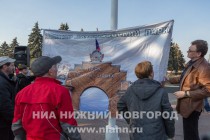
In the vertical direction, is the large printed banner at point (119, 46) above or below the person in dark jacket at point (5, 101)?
above

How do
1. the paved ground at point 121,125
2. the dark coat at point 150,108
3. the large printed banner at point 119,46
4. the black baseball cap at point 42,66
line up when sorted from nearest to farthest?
the black baseball cap at point 42,66 < the dark coat at point 150,108 < the large printed banner at point 119,46 < the paved ground at point 121,125

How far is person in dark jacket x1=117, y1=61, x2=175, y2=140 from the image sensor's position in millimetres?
3516

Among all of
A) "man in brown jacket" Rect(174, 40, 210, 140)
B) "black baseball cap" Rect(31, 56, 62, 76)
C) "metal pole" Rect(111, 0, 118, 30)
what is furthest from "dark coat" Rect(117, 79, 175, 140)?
"metal pole" Rect(111, 0, 118, 30)

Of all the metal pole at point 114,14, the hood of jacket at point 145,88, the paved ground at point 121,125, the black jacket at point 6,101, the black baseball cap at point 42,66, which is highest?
the metal pole at point 114,14

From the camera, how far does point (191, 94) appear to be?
406 cm

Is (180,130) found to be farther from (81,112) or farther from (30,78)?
(30,78)

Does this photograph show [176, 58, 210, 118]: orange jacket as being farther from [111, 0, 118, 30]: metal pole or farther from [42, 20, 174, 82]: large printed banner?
[111, 0, 118, 30]: metal pole

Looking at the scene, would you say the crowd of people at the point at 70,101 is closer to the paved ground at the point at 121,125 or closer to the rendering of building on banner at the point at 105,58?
the rendering of building on banner at the point at 105,58

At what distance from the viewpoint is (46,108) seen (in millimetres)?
2977

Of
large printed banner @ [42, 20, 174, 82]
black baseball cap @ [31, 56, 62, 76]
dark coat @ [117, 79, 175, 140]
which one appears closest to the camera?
black baseball cap @ [31, 56, 62, 76]

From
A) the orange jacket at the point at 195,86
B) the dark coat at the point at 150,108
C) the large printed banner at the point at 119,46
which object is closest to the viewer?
the dark coat at the point at 150,108

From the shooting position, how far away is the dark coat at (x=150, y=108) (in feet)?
11.5

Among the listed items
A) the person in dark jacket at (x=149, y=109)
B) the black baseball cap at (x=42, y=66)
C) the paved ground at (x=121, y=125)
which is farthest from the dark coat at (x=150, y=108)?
the paved ground at (x=121, y=125)

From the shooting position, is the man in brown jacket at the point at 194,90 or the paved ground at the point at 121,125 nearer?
the man in brown jacket at the point at 194,90
